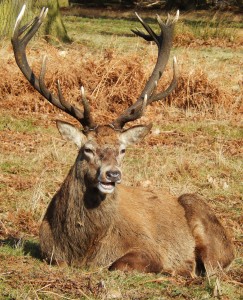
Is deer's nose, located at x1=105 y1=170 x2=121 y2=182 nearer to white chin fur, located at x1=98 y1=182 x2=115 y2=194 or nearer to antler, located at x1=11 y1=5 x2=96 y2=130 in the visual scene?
white chin fur, located at x1=98 y1=182 x2=115 y2=194

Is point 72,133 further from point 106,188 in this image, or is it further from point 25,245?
point 25,245

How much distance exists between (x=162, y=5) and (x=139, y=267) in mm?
37260

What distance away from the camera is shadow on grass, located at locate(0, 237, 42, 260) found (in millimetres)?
7988

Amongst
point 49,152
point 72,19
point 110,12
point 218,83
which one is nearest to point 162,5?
point 110,12

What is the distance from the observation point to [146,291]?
6480 mm

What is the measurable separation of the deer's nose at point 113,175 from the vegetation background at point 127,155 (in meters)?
0.78

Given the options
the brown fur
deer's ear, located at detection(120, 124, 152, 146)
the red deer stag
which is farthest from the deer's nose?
deer's ear, located at detection(120, 124, 152, 146)

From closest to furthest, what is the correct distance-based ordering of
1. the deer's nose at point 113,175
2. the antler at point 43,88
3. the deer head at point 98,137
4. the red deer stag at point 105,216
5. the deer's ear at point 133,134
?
the deer's nose at point 113,175 → the deer head at point 98,137 → the red deer stag at point 105,216 → the antler at point 43,88 → the deer's ear at point 133,134

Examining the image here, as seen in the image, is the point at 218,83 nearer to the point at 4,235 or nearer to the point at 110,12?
the point at 4,235

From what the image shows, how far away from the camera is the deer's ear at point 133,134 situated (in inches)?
316

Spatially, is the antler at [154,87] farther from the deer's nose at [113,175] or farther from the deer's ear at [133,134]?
the deer's nose at [113,175]

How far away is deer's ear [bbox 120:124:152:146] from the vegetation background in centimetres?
133

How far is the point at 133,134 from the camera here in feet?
26.8

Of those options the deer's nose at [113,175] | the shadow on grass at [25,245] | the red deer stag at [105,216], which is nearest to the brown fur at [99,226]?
the red deer stag at [105,216]
